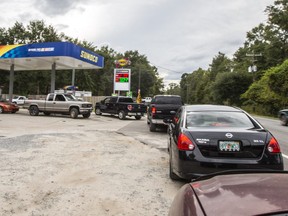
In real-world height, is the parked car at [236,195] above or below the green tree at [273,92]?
below

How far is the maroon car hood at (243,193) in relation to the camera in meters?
1.86

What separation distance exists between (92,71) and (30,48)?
Result: 4628cm

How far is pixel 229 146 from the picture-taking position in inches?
197

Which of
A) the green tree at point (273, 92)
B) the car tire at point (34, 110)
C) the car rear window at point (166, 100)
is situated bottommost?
the car tire at point (34, 110)

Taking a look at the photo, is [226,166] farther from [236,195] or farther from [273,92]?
[273,92]

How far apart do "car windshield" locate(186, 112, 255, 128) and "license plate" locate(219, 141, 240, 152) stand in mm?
667

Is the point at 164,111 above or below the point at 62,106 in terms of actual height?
above

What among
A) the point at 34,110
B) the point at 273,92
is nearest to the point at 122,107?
the point at 34,110

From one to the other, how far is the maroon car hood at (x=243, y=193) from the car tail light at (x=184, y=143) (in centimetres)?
239

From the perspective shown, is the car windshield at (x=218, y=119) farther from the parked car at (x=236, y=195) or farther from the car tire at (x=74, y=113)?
the car tire at (x=74, y=113)

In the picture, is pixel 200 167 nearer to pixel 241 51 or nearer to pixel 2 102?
pixel 2 102

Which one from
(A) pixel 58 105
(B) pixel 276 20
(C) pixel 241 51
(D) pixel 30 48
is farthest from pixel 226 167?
(C) pixel 241 51

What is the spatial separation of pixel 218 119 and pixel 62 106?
19.1 meters

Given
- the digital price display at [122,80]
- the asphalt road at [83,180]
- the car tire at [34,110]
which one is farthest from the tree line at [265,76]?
the asphalt road at [83,180]
